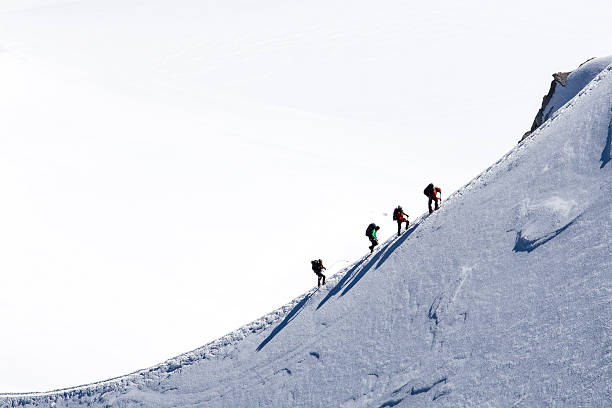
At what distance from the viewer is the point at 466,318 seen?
918 inches

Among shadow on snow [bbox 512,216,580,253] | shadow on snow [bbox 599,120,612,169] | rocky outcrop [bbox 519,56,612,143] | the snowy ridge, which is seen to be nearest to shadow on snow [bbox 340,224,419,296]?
the snowy ridge

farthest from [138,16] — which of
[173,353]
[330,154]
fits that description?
[173,353]

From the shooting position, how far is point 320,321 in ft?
88.2

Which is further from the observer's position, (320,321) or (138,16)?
(138,16)

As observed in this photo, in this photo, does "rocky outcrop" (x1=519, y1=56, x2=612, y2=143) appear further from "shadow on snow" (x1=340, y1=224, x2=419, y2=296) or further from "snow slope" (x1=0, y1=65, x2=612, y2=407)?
"shadow on snow" (x1=340, y1=224, x2=419, y2=296)

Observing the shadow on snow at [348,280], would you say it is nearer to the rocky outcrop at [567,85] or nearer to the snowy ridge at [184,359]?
the snowy ridge at [184,359]

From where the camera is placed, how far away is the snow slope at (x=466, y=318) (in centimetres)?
2073

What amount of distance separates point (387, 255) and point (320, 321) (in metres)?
3.23

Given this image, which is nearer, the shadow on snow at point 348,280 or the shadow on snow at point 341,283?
the shadow on snow at point 348,280

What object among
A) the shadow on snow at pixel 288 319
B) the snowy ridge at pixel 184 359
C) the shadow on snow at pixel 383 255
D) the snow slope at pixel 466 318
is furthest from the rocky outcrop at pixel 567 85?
the shadow on snow at pixel 288 319

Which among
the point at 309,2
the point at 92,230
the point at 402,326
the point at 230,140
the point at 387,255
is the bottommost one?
the point at 402,326

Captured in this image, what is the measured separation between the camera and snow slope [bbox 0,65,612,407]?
2073cm

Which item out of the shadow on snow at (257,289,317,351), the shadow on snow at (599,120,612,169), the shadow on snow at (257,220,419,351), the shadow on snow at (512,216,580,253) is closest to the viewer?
the shadow on snow at (512,216,580,253)

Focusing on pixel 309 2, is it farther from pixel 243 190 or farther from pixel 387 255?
pixel 387 255
